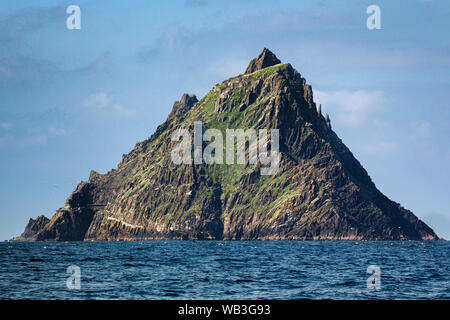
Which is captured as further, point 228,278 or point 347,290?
point 228,278
